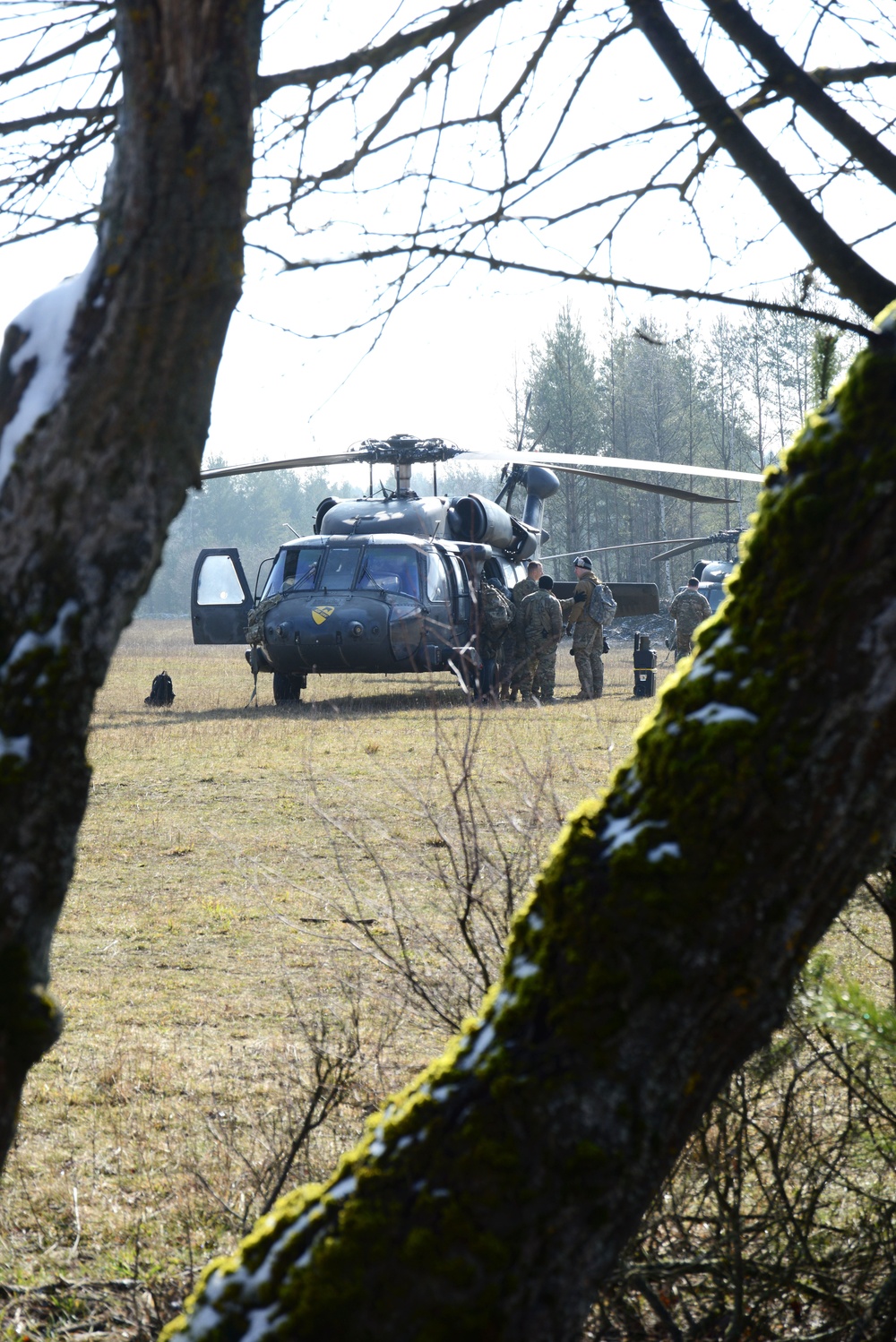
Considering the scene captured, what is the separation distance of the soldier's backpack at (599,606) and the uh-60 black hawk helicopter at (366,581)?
3.92 ft

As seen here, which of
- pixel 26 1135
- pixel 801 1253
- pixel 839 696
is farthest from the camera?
pixel 26 1135

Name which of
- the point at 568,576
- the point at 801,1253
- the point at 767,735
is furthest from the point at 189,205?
the point at 568,576

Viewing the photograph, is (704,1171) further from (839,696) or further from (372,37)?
(372,37)

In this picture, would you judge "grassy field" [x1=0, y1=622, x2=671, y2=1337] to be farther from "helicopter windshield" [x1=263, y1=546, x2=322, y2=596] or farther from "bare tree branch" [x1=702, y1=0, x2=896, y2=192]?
"helicopter windshield" [x1=263, y1=546, x2=322, y2=596]

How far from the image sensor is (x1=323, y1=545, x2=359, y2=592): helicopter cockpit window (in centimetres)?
1412

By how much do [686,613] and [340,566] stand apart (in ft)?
18.8

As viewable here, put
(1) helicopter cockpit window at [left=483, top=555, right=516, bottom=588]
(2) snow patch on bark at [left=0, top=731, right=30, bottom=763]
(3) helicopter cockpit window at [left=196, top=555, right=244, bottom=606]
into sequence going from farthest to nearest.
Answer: (3) helicopter cockpit window at [left=196, top=555, right=244, bottom=606], (1) helicopter cockpit window at [left=483, top=555, right=516, bottom=588], (2) snow patch on bark at [left=0, top=731, right=30, bottom=763]

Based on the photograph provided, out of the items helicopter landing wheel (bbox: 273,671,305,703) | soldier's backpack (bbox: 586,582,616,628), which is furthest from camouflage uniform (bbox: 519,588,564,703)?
helicopter landing wheel (bbox: 273,671,305,703)

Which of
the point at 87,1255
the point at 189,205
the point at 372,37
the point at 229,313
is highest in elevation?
the point at 372,37

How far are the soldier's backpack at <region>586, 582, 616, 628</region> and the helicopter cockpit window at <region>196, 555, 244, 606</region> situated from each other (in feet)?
16.1

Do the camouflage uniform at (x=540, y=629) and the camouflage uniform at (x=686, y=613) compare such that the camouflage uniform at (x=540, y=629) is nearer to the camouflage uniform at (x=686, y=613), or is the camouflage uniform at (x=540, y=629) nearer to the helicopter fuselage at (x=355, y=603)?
the helicopter fuselage at (x=355, y=603)

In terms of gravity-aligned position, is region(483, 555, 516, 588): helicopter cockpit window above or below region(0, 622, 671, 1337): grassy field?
above

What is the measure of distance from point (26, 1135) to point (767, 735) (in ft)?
10.8

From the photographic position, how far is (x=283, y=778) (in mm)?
9852
